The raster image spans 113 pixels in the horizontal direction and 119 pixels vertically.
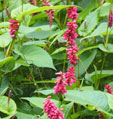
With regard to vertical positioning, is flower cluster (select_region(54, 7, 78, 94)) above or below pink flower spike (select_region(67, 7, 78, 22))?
below

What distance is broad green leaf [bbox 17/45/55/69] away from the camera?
1.49 meters

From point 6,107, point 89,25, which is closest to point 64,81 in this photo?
point 6,107

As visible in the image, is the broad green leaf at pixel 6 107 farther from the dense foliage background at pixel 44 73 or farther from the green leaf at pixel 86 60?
the green leaf at pixel 86 60

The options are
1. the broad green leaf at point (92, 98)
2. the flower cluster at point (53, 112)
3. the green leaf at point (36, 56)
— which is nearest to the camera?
the flower cluster at point (53, 112)

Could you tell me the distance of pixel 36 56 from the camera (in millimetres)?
1574

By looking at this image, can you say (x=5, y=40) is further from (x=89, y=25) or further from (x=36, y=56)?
(x=89, y=25)

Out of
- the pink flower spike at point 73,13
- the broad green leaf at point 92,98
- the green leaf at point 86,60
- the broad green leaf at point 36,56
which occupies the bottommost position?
the green leaf at point 86,60

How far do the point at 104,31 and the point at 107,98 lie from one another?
0.55 m

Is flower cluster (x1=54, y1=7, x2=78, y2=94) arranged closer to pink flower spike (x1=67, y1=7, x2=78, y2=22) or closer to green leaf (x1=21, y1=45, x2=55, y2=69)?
pink flower spike (x1=67, y1=7, x2=78, y2=22)

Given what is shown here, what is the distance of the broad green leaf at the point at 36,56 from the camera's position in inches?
58.8

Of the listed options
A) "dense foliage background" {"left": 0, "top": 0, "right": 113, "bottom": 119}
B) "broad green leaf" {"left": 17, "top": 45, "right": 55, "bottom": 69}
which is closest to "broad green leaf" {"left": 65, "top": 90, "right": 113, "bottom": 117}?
"dense foliage background" {"left": 0, "top": 0, "right": 113, "bottom": 119}

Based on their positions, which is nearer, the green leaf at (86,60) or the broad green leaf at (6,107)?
the broad green leaf at (6,107)

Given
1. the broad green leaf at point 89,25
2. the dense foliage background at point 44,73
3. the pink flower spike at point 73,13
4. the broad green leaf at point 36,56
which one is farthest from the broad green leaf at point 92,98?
the broad green leaf at point 89,25

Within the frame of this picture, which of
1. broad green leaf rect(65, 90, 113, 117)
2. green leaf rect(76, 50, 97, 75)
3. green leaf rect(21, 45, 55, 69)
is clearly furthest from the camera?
green leaf rect(76, 50, 97, 75)
